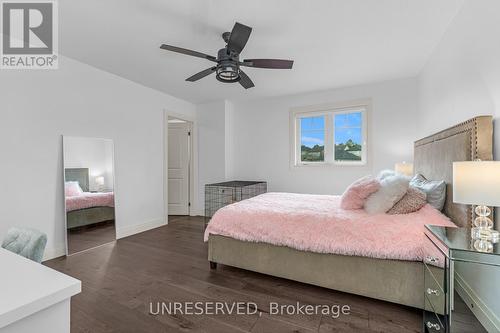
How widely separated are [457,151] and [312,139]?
2.65m

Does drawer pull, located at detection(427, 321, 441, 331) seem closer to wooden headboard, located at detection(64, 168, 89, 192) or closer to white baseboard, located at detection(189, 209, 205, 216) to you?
wooden headboard, located at detection(64, 168, 89, 192)

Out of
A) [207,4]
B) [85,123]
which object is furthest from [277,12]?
[85,123]

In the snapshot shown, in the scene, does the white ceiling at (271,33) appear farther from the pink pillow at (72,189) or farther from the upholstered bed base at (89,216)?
the upholstered bed base at (89,216)

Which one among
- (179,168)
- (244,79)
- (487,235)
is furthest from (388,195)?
(179,168)

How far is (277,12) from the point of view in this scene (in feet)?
7.02

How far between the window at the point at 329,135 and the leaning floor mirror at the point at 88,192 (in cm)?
323

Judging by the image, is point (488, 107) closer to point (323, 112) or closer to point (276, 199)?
point (276, 199)

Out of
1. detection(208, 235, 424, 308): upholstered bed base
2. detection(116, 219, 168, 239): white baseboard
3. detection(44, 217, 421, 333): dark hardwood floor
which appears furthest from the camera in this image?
detection(116, 219, 168, 239): white baseboard

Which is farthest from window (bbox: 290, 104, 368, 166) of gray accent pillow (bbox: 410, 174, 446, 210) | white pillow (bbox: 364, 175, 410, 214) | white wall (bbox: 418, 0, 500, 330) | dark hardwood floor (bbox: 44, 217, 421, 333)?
dark hardwood floor (bbox: 44, 217, 421, 333)

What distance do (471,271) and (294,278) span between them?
1296 millimetres

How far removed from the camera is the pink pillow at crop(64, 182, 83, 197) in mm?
3039

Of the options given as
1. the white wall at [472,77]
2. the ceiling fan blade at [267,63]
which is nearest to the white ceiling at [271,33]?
the white wall at [472,77]

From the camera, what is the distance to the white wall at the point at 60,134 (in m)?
2.58

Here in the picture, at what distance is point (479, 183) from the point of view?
1269 millimetres
